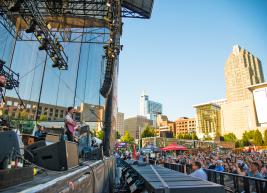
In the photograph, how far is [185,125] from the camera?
18512 centimetres

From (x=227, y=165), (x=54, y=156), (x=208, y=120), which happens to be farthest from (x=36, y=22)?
(x=208, y=120)

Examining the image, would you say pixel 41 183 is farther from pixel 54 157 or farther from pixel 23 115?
pixel 23 115

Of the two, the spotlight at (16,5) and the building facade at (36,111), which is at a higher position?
the spotlight at (16,5)

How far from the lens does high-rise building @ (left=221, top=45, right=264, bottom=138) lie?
134875 millimetres

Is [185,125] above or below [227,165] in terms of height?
above

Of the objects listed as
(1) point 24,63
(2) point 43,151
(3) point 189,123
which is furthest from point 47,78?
(3) point 189,123

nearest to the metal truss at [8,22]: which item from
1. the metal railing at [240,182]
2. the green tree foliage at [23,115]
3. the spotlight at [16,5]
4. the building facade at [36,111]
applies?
the spotlight at [16,5]

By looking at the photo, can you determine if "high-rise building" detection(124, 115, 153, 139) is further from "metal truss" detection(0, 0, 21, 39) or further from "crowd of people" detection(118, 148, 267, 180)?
"metal truss" detection(0, 0, 21, 39)

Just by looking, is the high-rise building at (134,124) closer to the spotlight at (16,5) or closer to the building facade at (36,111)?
the building facade at (36,111)

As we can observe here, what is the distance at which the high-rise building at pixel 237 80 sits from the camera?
13488cm

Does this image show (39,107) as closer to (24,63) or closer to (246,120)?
(24,63)

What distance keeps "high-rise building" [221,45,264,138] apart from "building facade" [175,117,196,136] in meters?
35.8

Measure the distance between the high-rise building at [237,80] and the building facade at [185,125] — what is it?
35.8 meters

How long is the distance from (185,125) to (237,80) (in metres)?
53.8
